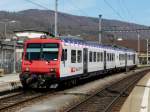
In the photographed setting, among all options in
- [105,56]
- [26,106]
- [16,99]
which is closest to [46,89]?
[16,99]

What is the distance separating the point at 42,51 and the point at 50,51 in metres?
0.45

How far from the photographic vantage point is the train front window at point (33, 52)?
24483 mm

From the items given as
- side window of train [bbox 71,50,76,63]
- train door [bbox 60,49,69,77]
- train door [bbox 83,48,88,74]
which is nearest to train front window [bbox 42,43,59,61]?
train door [bbox 60,49,69,77]

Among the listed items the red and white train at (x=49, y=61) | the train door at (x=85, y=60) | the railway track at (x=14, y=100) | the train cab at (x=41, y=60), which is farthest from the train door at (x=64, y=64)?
the train door at (x=85, y=60)

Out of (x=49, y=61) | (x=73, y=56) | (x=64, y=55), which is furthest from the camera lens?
(x=73, y=56)

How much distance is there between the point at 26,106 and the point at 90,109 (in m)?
2.58

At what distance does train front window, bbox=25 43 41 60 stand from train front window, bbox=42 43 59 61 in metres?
0.30

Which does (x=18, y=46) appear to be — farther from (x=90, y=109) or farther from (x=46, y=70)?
(x=90, y=109)

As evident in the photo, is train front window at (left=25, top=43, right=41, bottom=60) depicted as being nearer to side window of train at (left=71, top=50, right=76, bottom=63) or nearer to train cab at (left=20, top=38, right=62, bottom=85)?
train cab at (left=20, top=38, right=62, bottom=85)

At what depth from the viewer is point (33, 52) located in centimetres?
2464

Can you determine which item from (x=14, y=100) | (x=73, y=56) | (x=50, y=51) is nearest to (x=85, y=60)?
(x=73, y=56)

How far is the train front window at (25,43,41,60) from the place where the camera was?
80.3ft

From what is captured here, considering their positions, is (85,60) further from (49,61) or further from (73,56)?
(49,61)

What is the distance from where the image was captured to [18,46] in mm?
43781
